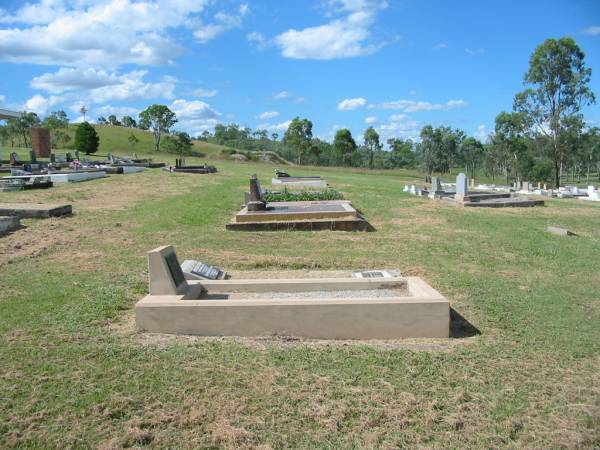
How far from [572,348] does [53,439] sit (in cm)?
440

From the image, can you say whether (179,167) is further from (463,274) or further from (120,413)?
(120,413)

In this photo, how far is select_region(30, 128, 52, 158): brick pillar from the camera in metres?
36.9

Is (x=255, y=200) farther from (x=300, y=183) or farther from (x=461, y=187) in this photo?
(x=300, y=183)

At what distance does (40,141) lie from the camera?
37.5 m

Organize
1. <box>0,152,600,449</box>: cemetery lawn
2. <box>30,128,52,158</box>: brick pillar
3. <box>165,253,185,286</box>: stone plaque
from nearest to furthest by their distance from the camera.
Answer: <box>0,152,600,449</box>: cemetery lawn < <box>165,253,185,286</box>: stone plaque < <box>30,128,52,158</box>: brick pillar

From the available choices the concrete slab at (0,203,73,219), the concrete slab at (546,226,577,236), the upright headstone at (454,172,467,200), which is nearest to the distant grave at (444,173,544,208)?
the upright headstone at (454,172,467,200)

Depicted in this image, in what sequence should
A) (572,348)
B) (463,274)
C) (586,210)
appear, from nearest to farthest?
1. (572,348)
2. (463,274)
3. (586,210)

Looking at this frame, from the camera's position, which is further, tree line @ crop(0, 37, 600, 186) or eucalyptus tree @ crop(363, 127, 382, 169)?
eucalyptus tree @ crop(363, 127, 382, 169)

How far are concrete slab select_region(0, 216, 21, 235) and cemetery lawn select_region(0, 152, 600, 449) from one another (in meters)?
1.11

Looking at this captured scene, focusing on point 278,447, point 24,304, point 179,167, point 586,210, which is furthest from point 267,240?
point 179,167

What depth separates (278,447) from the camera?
312 centimetres

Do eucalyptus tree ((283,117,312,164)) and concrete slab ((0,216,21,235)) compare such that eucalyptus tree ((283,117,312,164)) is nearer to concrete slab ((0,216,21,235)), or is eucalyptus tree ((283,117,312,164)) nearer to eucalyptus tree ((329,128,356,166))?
eucalyptus tree ((329,128,356,166))

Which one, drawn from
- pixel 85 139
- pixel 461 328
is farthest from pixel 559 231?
pixel 85 139

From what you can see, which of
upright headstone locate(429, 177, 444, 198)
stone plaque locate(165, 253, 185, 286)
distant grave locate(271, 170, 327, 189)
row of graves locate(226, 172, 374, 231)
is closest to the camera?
stone plaque locate(165, 253, 185, 286)
